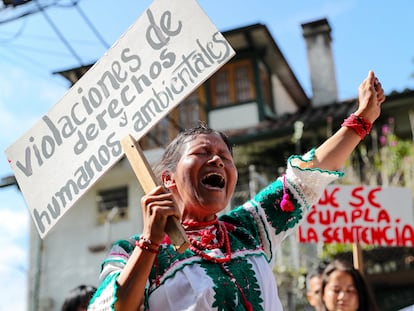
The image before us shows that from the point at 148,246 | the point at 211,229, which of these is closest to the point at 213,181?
the point at 211,229

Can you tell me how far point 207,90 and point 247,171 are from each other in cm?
238

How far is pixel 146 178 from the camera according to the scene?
2.26 metres

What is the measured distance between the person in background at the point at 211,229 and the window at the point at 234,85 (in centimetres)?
1215

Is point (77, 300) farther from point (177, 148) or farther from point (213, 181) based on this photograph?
point (213, 181)

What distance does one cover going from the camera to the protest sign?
17.7ft

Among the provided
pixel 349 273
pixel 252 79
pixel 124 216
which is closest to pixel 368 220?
pixel 349 273

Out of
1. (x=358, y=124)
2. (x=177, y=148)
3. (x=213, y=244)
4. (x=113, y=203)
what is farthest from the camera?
(x=113, y=203)

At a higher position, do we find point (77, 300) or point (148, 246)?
point (77, 300)

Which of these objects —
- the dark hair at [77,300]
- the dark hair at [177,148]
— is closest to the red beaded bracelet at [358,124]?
the dark hair at [177,148]

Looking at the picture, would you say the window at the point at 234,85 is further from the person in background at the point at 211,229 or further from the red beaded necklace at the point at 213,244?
the red beaded necklace at the point at 213,244

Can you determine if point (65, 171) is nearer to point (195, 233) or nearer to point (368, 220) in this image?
point (195, 233)

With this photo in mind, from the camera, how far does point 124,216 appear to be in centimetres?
1579

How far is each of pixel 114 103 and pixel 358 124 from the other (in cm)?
93

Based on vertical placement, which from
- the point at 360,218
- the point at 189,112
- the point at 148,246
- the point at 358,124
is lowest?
the point at 148,246
